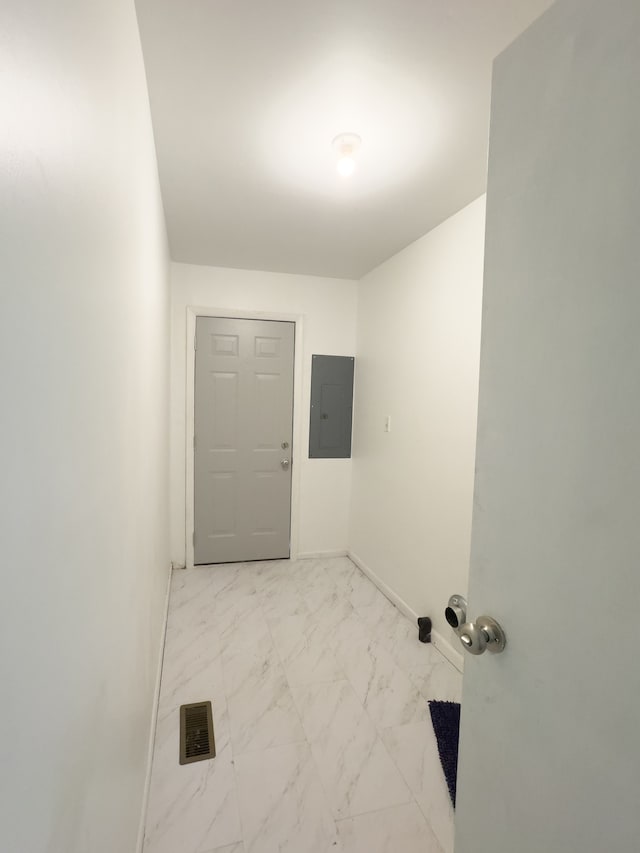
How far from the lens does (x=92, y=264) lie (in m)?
0.70

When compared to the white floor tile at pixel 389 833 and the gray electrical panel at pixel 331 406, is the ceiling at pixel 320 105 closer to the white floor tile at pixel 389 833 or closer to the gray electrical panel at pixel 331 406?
the gray electrical panel at pixel 331 406

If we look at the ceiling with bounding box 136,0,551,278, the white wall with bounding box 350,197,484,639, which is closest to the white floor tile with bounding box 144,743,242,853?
the white wall with bounding box 350,197,484,639

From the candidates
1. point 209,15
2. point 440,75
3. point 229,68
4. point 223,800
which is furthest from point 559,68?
point 223,800

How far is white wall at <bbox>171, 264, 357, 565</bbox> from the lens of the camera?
3.33 meters

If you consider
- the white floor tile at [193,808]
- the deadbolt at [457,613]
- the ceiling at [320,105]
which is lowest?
the white floor tile at [193,808]

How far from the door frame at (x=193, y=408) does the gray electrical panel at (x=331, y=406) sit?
12 centimetres

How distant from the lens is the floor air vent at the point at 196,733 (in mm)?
1701

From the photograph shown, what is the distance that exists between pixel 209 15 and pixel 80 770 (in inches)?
66.6

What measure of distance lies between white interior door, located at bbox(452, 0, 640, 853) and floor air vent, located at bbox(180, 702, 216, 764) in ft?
4.09

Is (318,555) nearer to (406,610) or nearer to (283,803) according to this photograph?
(406,610)

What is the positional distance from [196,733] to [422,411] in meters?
1.98

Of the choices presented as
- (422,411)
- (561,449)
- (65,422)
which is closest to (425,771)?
(561,449)

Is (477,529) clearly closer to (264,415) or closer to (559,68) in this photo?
(559,68)

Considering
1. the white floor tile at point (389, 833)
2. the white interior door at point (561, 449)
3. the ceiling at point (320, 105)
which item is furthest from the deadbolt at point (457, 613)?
the ceiling at point (320, 105)
